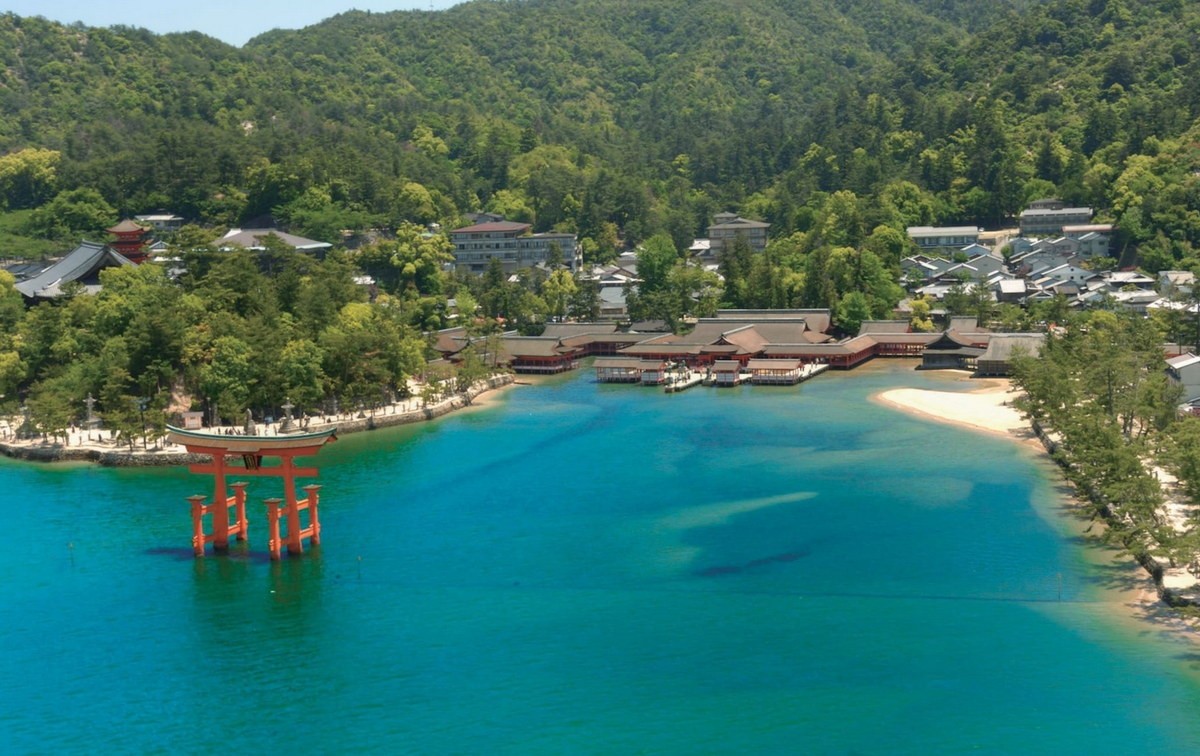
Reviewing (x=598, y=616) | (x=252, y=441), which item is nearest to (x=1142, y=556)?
(x=598, y=616)

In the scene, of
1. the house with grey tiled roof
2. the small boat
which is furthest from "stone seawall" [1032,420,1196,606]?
the house with grey tiled roof

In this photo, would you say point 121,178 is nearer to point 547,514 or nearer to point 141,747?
point 547,514

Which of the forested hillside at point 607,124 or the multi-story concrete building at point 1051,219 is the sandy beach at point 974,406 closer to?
the forested hillside at point 607,124

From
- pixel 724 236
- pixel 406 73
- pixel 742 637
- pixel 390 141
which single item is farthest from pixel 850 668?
pixel 406 73

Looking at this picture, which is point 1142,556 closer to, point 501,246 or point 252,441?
point 252,441

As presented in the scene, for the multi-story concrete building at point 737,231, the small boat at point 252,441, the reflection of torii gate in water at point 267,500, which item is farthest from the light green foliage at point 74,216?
the reflection of torii gate in water at point 267,500

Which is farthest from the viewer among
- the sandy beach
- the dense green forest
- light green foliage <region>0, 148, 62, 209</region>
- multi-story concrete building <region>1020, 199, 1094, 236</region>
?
light green foliage <region>0, 148, 62, 209</region>

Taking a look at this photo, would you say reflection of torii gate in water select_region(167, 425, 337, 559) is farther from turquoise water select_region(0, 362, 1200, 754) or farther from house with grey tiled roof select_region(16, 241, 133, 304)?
house with grey tiled roof select_region(16, 241, 133, 304)
